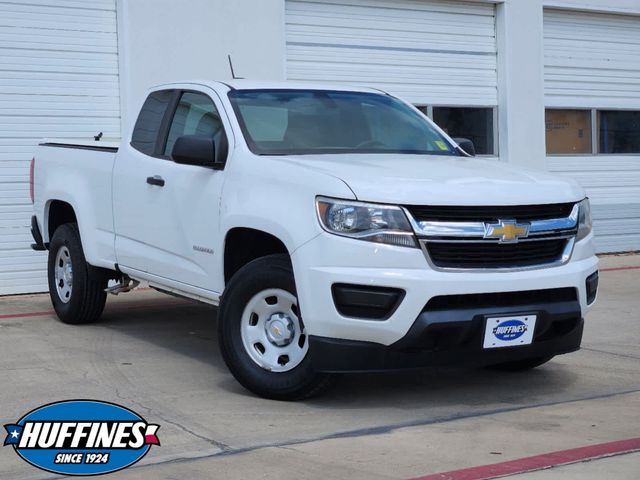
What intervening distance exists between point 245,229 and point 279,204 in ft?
1.54

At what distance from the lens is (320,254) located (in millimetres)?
6086

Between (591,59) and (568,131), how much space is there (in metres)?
1.14

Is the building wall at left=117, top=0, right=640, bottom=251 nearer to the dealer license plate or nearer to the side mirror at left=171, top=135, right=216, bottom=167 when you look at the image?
the side mirror at left=171, top=135, right=216, bottom=167

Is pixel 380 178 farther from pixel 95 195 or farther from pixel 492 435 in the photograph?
pixel 95 195

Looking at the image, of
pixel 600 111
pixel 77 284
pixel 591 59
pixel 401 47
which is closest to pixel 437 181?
pixel 77 284

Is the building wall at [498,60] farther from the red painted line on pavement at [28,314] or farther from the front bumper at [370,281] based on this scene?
the front bumper at [370,281]

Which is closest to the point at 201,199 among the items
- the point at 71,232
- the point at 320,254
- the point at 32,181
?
the point at 320,254

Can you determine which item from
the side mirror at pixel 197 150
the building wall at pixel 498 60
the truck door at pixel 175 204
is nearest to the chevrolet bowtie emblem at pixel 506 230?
the truck door at pixel 175 204

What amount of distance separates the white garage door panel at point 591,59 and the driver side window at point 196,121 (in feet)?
28.5

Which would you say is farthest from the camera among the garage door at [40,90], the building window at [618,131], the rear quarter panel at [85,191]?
the building window at [618,131]

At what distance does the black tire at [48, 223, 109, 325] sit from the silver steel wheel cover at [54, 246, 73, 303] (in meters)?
0.02

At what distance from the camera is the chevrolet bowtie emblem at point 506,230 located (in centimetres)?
620

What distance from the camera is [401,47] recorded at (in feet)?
47.0

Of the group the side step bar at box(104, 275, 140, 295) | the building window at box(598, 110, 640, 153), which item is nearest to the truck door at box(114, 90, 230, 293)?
the side step bar at box(104, 275, 140, 295)
